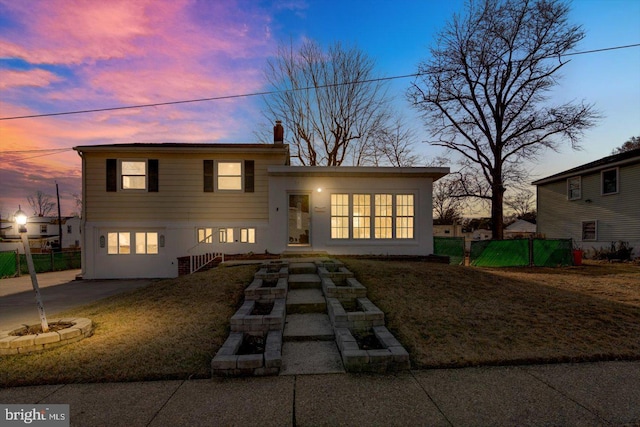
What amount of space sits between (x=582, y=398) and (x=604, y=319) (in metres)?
3.19

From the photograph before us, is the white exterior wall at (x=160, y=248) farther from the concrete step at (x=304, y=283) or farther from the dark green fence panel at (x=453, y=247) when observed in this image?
the dark green fence panel at (x=453, y=247)

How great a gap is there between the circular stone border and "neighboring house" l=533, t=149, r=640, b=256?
80.4 feet

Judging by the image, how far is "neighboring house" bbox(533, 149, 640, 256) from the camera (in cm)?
1739

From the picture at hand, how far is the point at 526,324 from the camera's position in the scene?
196 inches

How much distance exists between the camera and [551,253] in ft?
49.6

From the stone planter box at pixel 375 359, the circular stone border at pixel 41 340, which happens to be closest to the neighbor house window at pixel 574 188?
the stone planter box at pixel 375 359

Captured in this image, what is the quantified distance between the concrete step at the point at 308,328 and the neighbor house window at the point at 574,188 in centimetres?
2359

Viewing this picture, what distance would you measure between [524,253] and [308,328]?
47.5ft

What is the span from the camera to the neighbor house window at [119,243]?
12.3 m

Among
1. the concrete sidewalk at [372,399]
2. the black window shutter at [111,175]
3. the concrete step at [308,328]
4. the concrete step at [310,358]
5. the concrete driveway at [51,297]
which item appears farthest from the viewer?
the black window shutter at [111,175]

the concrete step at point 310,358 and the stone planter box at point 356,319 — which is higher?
the stone planter box at point 356,319

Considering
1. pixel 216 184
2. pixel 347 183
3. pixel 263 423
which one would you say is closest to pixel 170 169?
pixel 216 184

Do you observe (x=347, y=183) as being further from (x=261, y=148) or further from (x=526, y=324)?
(x=526, y=324)

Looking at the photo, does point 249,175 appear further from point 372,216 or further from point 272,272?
point 272,272
